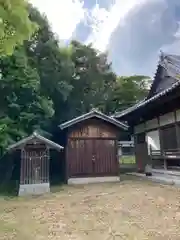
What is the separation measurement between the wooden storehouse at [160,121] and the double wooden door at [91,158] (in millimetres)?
2211

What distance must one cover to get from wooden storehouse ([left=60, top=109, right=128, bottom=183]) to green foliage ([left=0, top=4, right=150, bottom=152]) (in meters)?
2.02

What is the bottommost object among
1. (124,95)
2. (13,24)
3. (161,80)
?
(13,24)

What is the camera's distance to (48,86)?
1647 cm

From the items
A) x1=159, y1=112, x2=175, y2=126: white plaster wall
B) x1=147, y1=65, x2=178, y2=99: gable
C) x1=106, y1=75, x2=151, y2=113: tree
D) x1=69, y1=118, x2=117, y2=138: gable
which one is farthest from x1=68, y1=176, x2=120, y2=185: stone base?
x1=106, y1=75, x2=151, y2=113: tree

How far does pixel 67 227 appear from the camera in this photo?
6160 millimetres

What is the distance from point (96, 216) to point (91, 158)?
7082mm

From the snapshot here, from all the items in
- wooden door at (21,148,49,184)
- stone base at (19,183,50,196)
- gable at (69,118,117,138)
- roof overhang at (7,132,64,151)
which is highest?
gable at (69,118,117,138)

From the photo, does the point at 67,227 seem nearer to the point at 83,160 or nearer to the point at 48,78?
the point at 83,160

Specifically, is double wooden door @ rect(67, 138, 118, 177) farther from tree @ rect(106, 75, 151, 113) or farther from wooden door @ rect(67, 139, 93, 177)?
tree @ rect(106, 75, 151, 113)

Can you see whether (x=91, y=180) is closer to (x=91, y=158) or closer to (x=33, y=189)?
(x=91, y=158)

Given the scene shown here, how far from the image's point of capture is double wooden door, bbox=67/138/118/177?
13773 mm

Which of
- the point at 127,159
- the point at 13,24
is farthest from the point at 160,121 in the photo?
the point at 127,159

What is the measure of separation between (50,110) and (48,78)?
274cm

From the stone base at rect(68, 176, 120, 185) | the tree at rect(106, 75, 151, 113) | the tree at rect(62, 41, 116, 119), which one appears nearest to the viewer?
the stone base at rect(68, 176, 120, 185)
